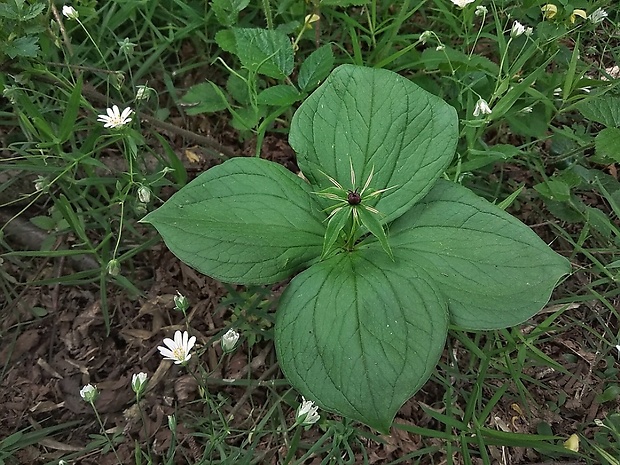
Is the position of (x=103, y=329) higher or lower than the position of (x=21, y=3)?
lower

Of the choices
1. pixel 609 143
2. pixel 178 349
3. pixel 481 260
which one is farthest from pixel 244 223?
pixel 609 143

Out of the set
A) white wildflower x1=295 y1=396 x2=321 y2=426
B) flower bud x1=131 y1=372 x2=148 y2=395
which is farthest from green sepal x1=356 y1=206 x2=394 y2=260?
flower bud x1=131 y1=372 x2=148 y2=395

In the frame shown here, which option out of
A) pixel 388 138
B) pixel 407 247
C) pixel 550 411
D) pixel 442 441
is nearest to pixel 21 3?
pixel 388 138

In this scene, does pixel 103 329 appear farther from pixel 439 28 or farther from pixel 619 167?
pixel 619 167

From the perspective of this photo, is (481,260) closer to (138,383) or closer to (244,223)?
(244,223)

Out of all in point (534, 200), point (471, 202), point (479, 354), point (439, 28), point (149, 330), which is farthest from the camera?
point (439, 28)

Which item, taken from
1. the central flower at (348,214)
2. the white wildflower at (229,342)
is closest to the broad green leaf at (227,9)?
the central flower at (348,214)

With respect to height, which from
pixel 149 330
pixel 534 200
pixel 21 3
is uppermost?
pixel 21 3
